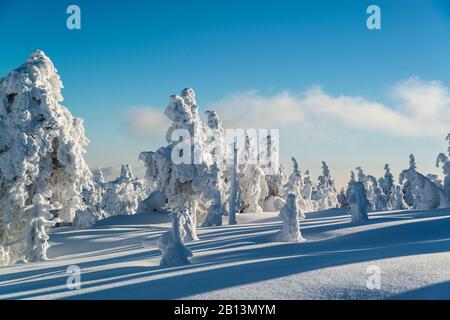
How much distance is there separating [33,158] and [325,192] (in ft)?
198

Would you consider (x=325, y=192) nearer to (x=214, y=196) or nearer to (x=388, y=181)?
(x=388, y=181)

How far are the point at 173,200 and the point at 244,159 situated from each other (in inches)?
598

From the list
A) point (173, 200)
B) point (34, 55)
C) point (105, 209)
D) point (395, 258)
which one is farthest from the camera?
point (105, 209)

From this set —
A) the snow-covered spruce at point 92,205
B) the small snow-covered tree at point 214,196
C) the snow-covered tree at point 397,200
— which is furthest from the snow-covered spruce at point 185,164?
the snow-covered tree at point 397,200

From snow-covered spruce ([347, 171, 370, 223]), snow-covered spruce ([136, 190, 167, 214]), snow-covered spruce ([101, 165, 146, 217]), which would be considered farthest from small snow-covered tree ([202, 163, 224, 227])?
snow-covered spruce ([101, 165, 146, 217])

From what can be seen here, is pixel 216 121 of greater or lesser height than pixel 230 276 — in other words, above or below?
above

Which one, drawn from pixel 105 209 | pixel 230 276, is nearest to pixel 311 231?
pixel 230 276

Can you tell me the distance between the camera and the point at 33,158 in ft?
61.5

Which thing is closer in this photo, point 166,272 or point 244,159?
point 166,272

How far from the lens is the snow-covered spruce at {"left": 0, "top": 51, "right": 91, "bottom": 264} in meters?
18.5

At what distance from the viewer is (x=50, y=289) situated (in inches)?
339

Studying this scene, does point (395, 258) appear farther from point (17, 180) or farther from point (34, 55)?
point (34, 55)

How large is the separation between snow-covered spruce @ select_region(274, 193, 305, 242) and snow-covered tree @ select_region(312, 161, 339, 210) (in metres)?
54.3

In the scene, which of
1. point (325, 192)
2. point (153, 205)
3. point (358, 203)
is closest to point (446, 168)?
point (358, 203)
